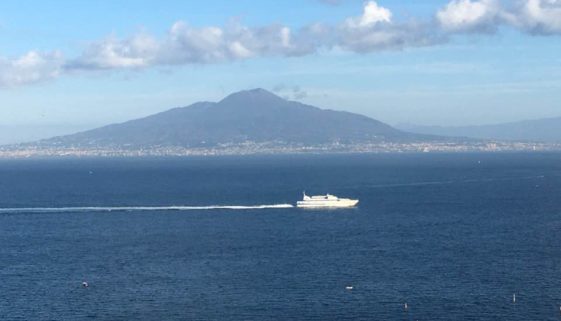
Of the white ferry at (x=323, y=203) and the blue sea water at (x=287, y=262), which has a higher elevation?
the white ferry at (x=323, y=203)

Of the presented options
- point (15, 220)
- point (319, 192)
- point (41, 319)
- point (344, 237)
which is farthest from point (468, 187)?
point (41, 319)

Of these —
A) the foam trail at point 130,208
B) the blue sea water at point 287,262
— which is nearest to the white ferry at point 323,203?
the blue sea water at point 287,262

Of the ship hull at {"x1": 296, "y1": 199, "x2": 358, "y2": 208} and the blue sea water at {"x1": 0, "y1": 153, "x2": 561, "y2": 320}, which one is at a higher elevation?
the ship hull at {"x1": 296, "y1": 199, "x2": 358, "y2": 208}

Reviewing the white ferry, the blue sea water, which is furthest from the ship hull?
the blue sea water

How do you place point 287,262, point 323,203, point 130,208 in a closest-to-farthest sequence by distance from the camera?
point 287,262, point 130,208, point 323,203

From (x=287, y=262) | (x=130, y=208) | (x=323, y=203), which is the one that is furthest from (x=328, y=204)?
(x=287, y=262)

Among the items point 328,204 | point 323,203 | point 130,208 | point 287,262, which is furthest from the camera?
point 328,204

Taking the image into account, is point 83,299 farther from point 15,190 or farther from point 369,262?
point 15,190

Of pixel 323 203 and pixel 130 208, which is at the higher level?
pixel 130 208

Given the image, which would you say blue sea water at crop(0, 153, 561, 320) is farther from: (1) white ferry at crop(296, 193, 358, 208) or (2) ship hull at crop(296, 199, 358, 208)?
(1) white ferry at crop(296, 193, 358, 208)

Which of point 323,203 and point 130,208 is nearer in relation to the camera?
point 130,208

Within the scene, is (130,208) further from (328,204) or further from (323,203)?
(328,204)

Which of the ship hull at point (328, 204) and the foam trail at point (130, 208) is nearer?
the foam trail at point (130, 208)

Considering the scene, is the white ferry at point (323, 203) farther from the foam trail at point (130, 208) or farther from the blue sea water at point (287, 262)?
the foam trail at point (130, 208)
